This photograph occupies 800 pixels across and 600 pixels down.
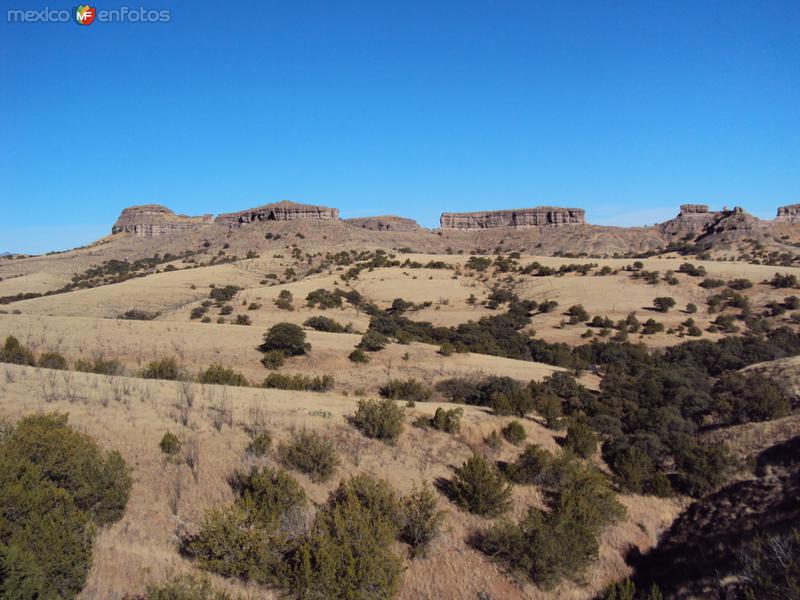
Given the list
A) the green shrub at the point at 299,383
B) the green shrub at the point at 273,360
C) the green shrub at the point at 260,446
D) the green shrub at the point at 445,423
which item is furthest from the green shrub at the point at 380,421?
the green shrub at the point at 273,360

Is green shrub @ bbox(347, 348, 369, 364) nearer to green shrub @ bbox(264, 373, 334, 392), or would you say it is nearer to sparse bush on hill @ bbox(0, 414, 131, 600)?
green shrub @ bbox(264, 373, 334, 392)

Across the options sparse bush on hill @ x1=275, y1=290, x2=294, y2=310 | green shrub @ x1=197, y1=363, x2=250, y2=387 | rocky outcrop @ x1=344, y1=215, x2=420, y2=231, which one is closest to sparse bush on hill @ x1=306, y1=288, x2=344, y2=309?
sparse bush on hill @ x1=275, y1=290, x2=294, y2=310

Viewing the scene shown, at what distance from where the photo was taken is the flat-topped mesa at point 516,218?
461 ft

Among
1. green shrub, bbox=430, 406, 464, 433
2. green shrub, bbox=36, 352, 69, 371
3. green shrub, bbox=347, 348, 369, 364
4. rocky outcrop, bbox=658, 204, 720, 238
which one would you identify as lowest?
green shrub, bbox=430, 406, 464, 433

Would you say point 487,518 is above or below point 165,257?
below

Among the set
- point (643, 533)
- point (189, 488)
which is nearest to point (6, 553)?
point (189, 488)

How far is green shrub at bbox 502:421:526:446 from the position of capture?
15734 mm

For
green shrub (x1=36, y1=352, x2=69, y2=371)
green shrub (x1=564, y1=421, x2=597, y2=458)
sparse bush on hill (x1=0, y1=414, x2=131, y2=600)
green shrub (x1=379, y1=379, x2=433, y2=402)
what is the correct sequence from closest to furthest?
sparse bush on hill (x1=0, y1=414, x2=131, y2=600), green shrub (x1=564, y1=421, x2=597, y2=458), green shrub (x1=379, y1=379, x2=433, y2=402), green shrub (x1=36, y1=352, x2=69, y2=371)

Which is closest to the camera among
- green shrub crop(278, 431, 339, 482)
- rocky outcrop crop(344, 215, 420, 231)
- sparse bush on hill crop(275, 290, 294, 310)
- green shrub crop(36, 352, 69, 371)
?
green shrub crop(278, 431, 339, 482)

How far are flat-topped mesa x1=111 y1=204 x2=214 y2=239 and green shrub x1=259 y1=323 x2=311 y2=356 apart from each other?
459 ft

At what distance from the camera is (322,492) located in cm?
1139

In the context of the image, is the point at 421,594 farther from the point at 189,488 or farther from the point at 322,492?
the point at 189,488

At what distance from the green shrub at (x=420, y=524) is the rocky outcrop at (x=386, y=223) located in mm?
152433

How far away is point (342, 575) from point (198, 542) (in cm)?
289
